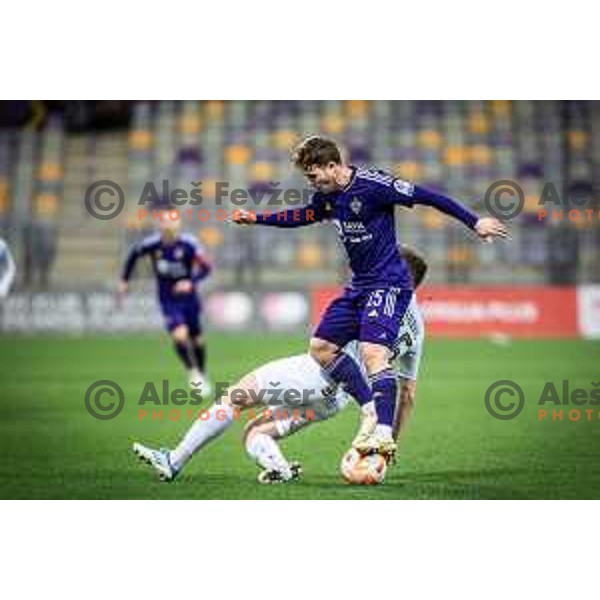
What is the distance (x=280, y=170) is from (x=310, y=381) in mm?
13070

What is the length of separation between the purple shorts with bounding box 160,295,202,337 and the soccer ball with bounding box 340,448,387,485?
216 inches

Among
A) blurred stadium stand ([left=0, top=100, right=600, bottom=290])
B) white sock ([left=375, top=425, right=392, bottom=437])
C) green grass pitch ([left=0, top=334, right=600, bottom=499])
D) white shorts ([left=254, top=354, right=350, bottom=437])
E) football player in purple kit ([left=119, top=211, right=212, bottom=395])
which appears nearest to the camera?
white sock ([left=375, top=425, right=392, bottom=437])

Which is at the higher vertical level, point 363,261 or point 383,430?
point 363,261

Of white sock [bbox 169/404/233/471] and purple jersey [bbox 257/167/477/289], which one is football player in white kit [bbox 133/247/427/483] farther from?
purple jersey [bbox 257/167/477/289]

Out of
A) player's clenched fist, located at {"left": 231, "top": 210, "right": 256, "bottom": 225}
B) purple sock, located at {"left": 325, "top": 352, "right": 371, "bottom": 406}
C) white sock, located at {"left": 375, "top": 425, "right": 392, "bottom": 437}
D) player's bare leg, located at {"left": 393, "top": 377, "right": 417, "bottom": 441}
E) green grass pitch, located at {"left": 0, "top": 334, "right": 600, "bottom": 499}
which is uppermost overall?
player's clenched fist, located at {"left": 231, "top": 210, "right": 256, "bottom": 225}

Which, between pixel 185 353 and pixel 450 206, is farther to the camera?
pixel 185 353

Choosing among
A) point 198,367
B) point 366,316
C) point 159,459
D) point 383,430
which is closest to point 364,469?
point 383,430

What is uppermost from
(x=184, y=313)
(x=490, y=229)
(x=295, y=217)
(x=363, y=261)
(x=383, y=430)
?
(x=295, y=217)

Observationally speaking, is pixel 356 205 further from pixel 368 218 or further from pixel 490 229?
pixel 490 229

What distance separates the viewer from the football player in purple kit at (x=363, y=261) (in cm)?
602

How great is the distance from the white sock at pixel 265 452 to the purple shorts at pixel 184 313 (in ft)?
17.7

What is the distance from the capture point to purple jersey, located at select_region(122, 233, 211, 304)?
11250 mm

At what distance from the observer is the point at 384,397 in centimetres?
603

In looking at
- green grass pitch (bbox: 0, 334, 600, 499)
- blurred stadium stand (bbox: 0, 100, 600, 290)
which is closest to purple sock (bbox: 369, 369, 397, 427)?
green grass pitch (bbox: 0, 334, 600, 499)
